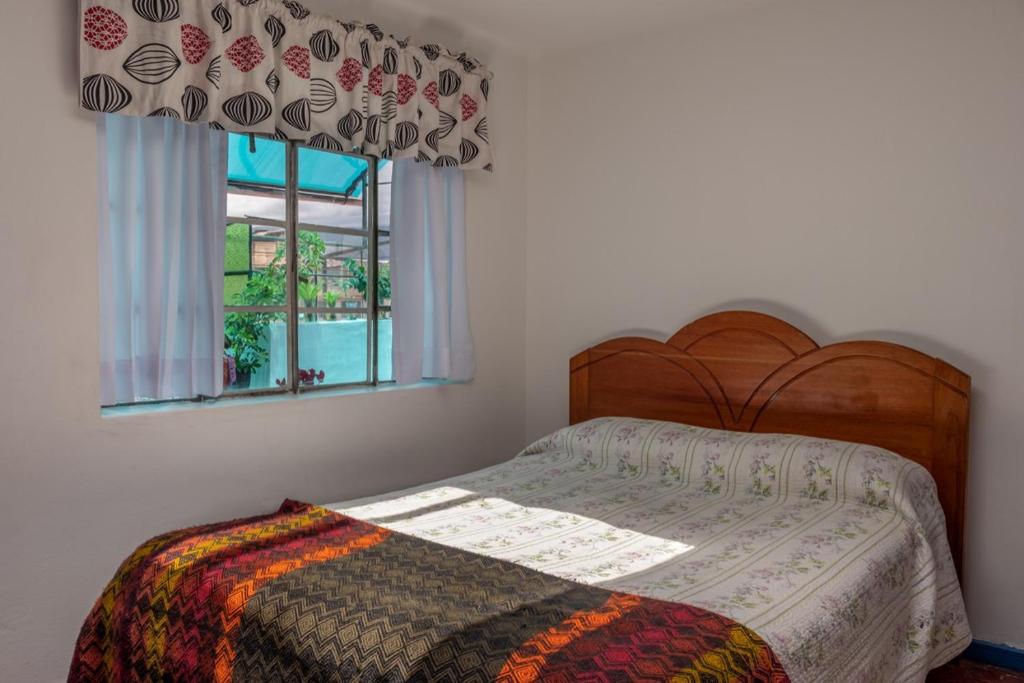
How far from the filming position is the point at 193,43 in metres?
2.47

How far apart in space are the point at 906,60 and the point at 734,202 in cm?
80

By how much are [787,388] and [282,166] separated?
211cm

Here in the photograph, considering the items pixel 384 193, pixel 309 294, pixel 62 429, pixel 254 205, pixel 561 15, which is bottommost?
pixel 62 429

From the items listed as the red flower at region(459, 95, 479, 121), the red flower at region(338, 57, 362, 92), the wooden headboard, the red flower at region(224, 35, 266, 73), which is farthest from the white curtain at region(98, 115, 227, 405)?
the wooden headboard

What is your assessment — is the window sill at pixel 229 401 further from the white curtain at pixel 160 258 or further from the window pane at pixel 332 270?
the window pane at pixel 332 270

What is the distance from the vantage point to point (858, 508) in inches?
96.7

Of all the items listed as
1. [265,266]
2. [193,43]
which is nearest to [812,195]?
[265,266]

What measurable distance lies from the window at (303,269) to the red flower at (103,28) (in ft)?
1.89

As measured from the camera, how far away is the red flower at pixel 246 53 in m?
2.58

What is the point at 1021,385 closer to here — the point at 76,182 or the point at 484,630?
the point at 484,630

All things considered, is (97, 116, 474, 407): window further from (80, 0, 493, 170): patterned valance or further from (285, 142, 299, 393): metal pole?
(80, 0, 493, 170): patterned valance

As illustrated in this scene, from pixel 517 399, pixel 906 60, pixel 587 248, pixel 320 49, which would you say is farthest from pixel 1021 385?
pixel 320 49

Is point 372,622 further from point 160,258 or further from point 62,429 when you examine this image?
point 160,258

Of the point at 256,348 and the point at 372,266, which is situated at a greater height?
the point at 372,266
